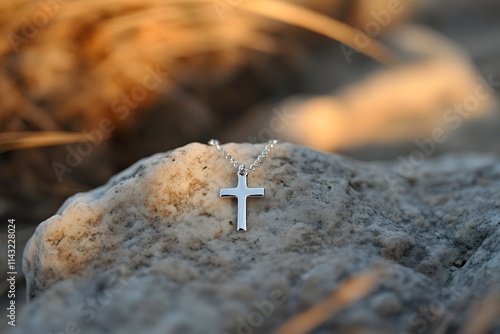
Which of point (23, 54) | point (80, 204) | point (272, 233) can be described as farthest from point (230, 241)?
point (23, 54)

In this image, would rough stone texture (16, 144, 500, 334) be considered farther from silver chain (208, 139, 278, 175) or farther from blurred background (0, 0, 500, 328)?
blurred background (0, 0, 500, 328)

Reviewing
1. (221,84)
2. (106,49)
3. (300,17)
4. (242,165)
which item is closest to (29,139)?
(106,49)

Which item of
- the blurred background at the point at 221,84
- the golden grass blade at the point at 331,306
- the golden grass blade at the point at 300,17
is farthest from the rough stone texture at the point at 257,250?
the golden grass blade at the point at 300,17

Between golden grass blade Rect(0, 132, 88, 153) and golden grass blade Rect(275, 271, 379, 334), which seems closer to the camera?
golden grass blade Rect(275, 271, 379, 334)

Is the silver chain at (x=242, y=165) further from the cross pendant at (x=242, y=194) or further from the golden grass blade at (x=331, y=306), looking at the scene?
the golden grass blade at (x=331, y=306)

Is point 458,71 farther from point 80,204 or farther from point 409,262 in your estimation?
point 80,204

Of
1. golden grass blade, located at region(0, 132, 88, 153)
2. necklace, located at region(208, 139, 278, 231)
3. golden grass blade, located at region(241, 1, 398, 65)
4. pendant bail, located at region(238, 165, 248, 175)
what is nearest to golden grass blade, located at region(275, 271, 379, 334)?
necklace, located at region(208, 139, 278, 231)

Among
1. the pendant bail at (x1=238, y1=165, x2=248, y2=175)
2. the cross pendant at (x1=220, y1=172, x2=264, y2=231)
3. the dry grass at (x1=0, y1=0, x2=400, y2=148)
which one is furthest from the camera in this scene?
the dry grass at (x1=0, y1=0, x2=400, y2=148)
